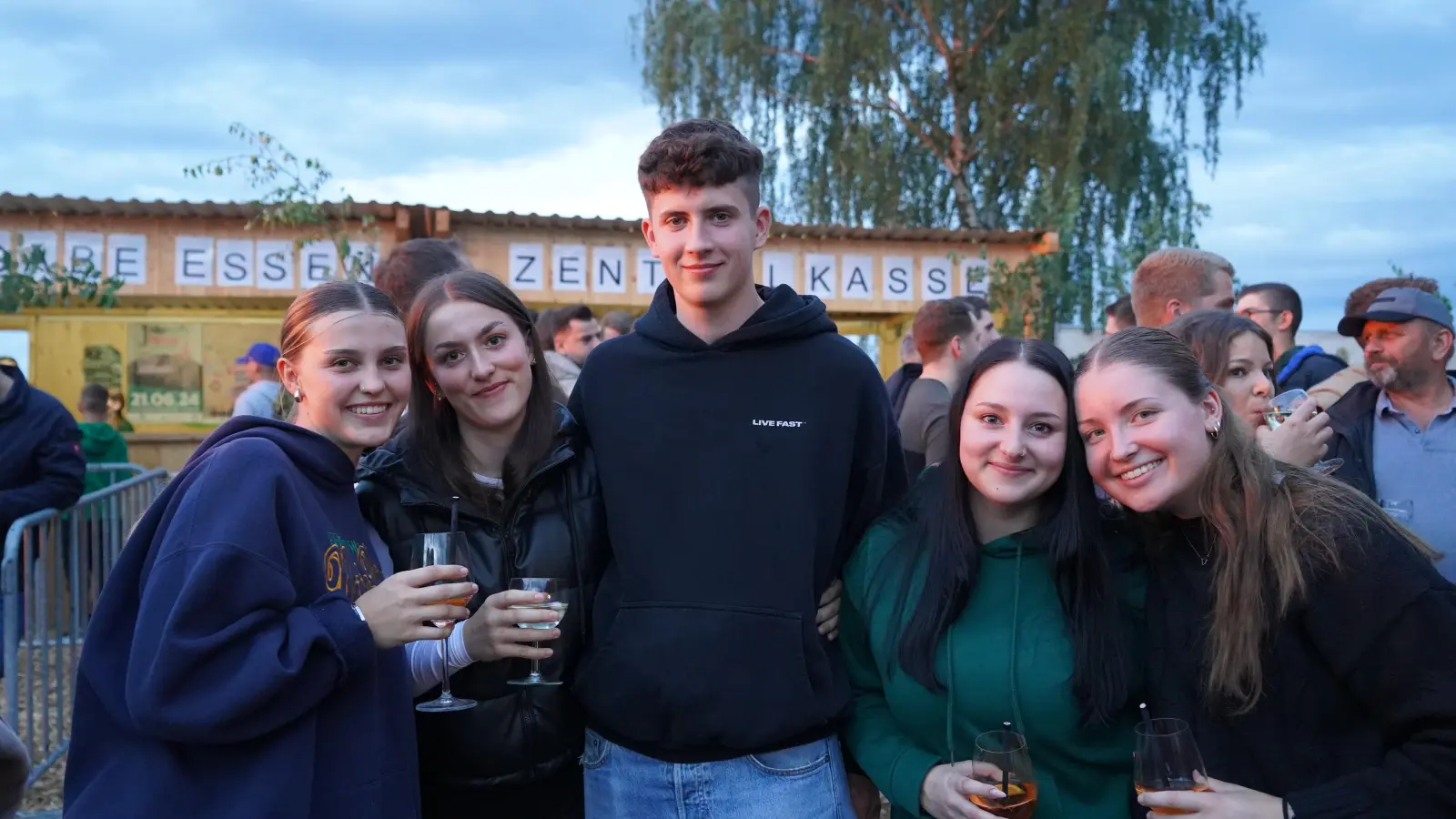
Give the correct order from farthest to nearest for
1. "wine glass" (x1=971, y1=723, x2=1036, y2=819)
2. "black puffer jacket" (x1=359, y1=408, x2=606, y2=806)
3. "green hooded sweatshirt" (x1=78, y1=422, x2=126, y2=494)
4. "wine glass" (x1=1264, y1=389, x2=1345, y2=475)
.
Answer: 1. "green hooded sweatshirt" (x1=78, y1=422, x2=126, y2=494)
2. "wine glass" (x1=1264, y1=389, x2=1345, y2=475)
3. "black puffer jacket" (x1=359, y1=408, x2=606, y2=806)
4. "wine glass" (x1=971, y1=723, x2=1036, y2=819)

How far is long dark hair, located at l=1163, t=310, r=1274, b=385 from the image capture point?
326 cm

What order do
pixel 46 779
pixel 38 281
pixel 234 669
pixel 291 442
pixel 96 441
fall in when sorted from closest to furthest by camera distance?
pixel 234 669, pixel 291 442, pixel 46 779, pixel 38 281, pixel 96 441

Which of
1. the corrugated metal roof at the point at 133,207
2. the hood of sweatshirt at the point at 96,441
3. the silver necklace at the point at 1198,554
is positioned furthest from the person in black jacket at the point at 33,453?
the silver necklace at the point at 1198,554

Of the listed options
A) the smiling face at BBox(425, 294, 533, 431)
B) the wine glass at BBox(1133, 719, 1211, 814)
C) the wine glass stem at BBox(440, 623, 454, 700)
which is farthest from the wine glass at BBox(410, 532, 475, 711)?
the wine glass at BBox(1133, 719, 1211, 814)

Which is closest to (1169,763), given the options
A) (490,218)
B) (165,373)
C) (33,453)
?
(33,453)

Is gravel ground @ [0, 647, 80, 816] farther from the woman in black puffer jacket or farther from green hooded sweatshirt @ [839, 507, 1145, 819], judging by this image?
green hooded sweatshirt @ [839, 507, 1145, 819]

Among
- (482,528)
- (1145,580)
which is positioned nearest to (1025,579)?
(1145,580)

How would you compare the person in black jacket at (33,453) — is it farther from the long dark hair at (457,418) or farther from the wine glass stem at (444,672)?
the wine glass stem at (444,672)

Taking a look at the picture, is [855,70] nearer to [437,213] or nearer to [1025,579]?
[437,213]

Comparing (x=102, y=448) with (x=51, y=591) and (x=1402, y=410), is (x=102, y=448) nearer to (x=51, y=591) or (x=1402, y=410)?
(x=51, y=591)

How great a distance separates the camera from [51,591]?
6023 millimetres

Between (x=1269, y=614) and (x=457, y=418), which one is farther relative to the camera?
(x=457, y=418)

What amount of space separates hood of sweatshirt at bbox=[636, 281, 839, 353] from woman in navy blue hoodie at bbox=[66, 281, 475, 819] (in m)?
0.73

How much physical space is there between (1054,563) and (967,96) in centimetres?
1618
